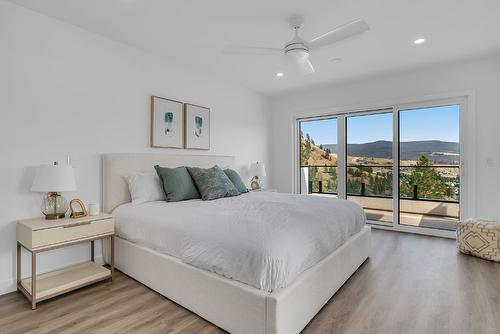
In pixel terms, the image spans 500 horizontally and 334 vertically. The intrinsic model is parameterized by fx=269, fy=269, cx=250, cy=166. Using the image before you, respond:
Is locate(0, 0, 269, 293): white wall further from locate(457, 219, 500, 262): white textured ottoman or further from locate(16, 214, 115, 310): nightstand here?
locate(457, 219, 500, 262): white textured ottoman

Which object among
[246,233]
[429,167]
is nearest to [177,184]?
[246,233]

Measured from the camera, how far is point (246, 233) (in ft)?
5.91

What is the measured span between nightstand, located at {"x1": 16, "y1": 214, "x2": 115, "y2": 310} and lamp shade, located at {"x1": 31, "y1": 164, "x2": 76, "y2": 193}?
290 millimetres

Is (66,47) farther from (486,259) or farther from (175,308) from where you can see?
(486,259)

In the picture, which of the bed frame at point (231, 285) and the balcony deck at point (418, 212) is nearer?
the bed frame at point (231, 285)

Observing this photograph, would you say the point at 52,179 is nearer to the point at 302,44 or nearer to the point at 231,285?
the point at 231,285

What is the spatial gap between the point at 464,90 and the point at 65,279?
209 inches

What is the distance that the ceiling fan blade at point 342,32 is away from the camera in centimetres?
220

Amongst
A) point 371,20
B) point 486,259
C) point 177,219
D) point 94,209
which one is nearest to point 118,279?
point 94,209

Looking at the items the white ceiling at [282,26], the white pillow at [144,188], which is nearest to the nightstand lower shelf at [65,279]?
the white pillow at [144,188]

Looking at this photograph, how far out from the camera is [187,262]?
79.4 inches

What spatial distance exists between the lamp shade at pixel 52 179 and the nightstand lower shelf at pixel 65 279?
802mm

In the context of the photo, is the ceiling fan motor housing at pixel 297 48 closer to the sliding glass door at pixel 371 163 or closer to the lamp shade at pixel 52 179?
the lamp shade at pixel 52 179

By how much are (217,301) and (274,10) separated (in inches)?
99.2
